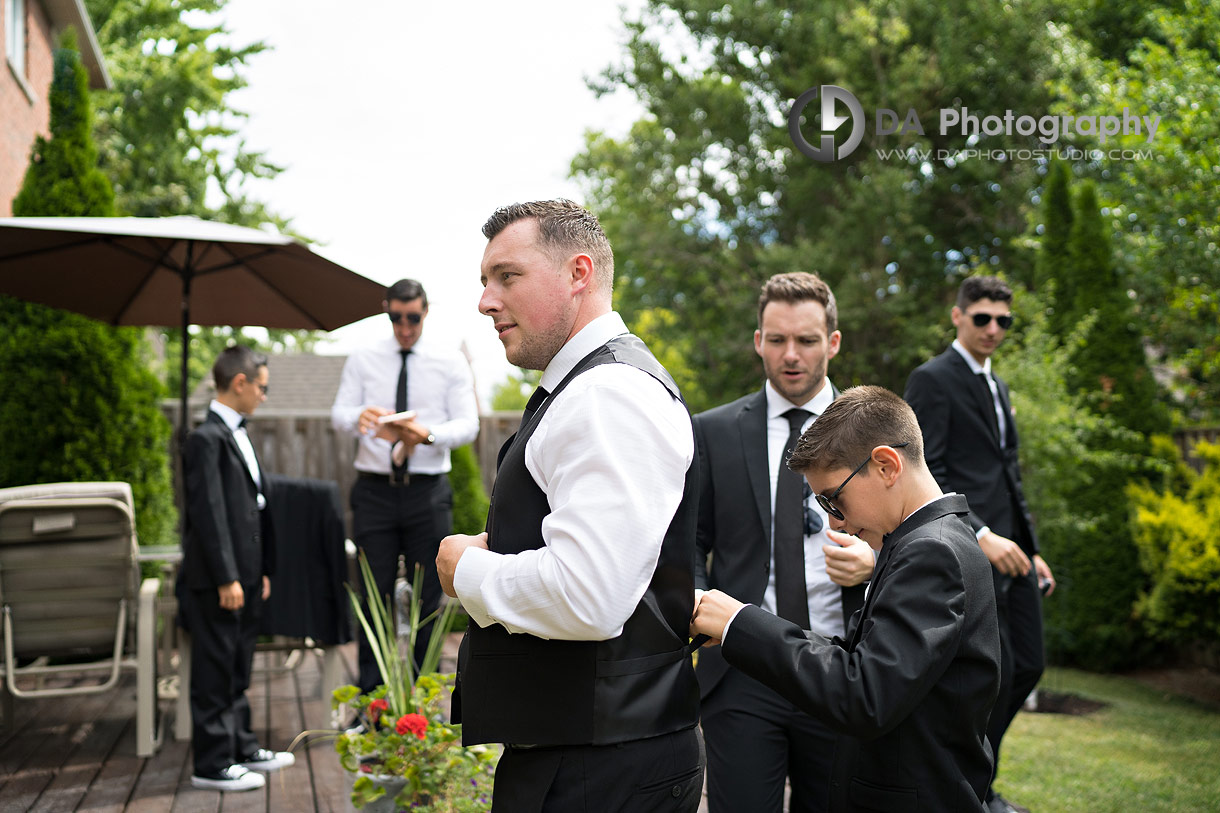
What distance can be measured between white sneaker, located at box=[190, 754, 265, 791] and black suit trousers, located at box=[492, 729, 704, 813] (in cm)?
303

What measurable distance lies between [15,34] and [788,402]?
10947 millimetres

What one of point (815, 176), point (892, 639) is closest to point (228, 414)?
point (892, 639)

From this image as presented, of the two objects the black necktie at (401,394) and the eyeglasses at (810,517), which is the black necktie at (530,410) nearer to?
the eyeglasses at (810,517)

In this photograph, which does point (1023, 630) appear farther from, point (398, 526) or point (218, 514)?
point (218, 514)

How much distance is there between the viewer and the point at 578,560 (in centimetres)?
154

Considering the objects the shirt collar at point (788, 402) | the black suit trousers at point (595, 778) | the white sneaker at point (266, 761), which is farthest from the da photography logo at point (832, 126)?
the black suit trousers at point (595, 778)

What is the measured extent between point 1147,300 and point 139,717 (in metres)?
9.28

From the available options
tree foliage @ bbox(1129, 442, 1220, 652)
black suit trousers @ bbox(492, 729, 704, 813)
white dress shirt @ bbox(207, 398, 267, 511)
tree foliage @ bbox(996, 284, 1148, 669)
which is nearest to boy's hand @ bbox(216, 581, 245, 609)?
white dress shirt @ bbox(207, 398, 267, 511)

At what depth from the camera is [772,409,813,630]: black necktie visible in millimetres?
2852

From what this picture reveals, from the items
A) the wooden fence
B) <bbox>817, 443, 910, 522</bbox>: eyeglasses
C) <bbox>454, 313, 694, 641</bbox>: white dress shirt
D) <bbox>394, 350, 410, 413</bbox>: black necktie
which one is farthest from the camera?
the wooden fence

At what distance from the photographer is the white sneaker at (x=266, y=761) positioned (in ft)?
15.1

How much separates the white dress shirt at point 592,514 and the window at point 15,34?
34.8 feet

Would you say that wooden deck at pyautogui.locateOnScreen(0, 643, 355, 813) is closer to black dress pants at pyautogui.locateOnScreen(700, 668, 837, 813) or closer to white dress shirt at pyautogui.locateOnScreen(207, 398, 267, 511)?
white dress shirt at pyautogui.locateOnScreen(207, 398, 267, 511)

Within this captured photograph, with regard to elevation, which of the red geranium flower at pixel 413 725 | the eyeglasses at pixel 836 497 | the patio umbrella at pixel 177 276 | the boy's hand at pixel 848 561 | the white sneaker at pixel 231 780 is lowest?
the white sneaker at pixel 231 780
